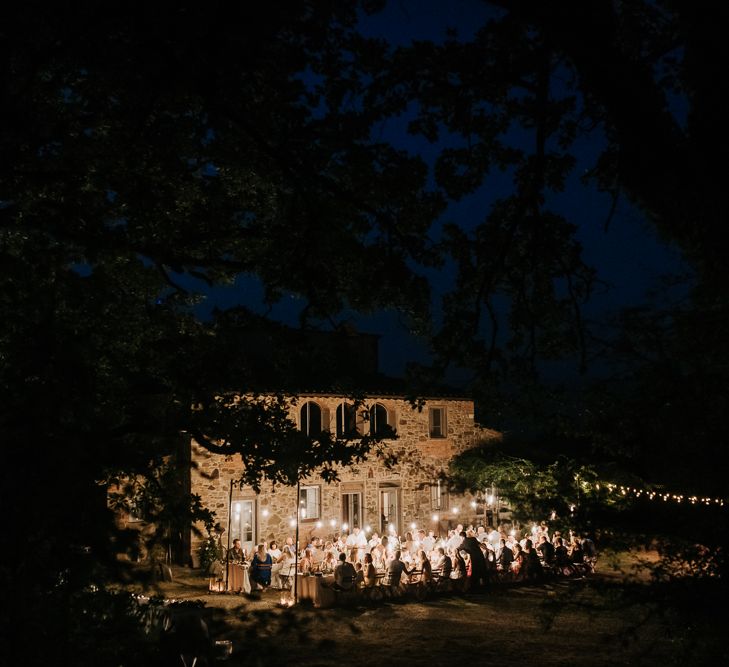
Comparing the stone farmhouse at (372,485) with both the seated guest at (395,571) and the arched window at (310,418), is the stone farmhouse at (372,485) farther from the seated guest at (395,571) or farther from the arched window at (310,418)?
the seated guest at (395,571)

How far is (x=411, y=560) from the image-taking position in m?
16.4

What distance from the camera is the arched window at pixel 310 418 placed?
19.5m

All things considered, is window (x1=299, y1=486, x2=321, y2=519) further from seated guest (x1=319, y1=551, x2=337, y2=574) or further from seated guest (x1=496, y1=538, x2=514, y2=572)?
seated guest (x1=496, y1=538, x2=514, y2=572)

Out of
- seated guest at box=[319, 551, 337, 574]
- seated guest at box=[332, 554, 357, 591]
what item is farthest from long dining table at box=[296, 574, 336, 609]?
seated guest at box=[319, 551, 337, 574]

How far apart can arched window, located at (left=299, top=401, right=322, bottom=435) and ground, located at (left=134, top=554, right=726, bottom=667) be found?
5548 mm

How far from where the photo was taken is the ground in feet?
34.1

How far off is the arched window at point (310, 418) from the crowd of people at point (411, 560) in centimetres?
311

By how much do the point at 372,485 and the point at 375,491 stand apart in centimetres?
22

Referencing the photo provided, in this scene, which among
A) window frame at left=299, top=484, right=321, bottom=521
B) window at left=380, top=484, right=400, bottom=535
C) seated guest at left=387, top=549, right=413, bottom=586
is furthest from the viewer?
window at left=380, top=484, right=400, bottom=535

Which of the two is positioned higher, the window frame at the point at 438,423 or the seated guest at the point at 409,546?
the window frame at the point at 438,423

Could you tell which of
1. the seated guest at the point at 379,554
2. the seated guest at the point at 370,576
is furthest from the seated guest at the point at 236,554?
the seated guest at the point at 379,554

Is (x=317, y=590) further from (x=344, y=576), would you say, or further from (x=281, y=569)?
(x=281, y=569)

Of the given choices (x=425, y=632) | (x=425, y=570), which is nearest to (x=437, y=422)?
(x=425, y=570)

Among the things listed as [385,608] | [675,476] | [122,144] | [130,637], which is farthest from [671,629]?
[385,608]
